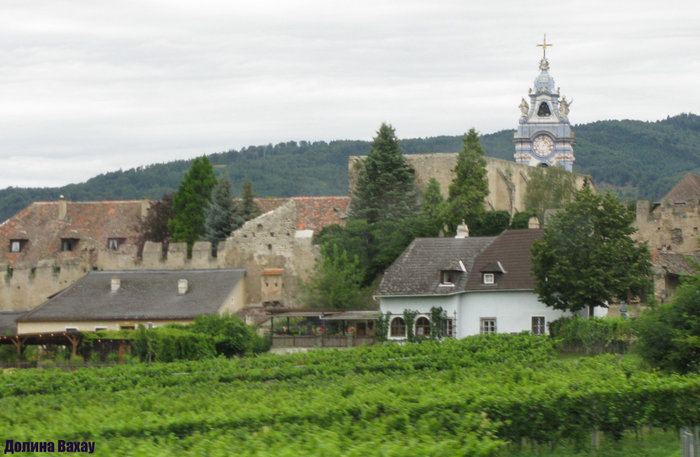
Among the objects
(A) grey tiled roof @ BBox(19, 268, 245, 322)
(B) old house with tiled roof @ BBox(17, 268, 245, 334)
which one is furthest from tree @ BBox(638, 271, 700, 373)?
(A) grey tiled roof @ BBox(19, 268, 245, 322)

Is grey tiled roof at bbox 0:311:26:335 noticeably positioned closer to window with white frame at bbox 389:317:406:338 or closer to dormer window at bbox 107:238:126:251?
dormer window at bbox 107:238:126:251

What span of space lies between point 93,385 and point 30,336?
18956 millimetres

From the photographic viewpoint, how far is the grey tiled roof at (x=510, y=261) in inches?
2095

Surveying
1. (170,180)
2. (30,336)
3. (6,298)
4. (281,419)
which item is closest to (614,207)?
(30,336)

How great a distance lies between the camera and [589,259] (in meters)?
49.5

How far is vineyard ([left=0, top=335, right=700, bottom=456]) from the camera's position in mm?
20047

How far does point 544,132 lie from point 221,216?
78817mm

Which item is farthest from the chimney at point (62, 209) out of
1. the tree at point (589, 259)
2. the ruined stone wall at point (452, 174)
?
the tree at point (589, 259)

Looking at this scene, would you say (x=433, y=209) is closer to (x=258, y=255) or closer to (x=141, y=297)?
(x=258, y=255)

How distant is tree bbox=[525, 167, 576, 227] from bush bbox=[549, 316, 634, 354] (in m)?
24.8

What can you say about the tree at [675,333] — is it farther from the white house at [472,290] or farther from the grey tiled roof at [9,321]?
the grey tiled roof at [9,321]

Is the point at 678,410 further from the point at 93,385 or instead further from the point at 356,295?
the point at 356,295

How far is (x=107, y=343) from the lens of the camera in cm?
5212

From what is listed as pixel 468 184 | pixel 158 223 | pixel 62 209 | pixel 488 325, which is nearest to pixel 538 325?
pixel 488 325
